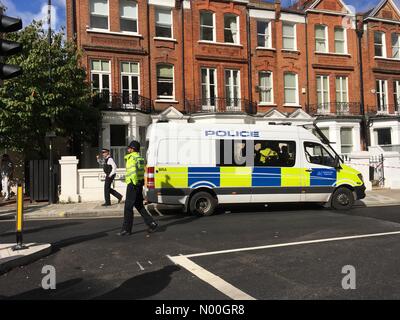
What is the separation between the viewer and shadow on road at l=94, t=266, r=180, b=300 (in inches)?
187

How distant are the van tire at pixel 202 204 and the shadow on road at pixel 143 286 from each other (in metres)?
5.56

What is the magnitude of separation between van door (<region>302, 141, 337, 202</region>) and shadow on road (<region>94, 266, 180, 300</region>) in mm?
7429

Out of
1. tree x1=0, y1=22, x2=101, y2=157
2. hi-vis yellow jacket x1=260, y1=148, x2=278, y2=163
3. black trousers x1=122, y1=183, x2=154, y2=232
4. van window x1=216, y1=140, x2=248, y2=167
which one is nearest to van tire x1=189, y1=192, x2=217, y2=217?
van window x1=216, y1=140, x2=248, y2=167

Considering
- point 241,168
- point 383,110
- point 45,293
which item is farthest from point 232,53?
point 45,293

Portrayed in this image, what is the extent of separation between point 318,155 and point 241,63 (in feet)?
41.8

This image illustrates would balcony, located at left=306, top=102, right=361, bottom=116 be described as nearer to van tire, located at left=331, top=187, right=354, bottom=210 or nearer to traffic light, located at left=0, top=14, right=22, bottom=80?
van tire, located at left=331, top=187, right=354, bottom=210

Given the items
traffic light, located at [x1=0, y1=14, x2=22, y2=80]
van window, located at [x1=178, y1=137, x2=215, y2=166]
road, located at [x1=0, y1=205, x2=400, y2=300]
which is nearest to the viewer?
road, located at [x1=0, y1=205, x2=400, y2=300]

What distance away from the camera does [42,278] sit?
5.57 m

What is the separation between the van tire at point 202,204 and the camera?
1141 cm

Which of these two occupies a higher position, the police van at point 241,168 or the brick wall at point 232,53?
the brick wall at point 232,53

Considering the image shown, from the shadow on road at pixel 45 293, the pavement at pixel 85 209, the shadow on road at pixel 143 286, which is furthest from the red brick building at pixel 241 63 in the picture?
the shadow on road at pixel 45 293

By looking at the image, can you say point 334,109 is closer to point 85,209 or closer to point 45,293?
point 85,209

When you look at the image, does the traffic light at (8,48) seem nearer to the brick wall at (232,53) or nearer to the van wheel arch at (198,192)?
the van wheel arch at (198,192)
